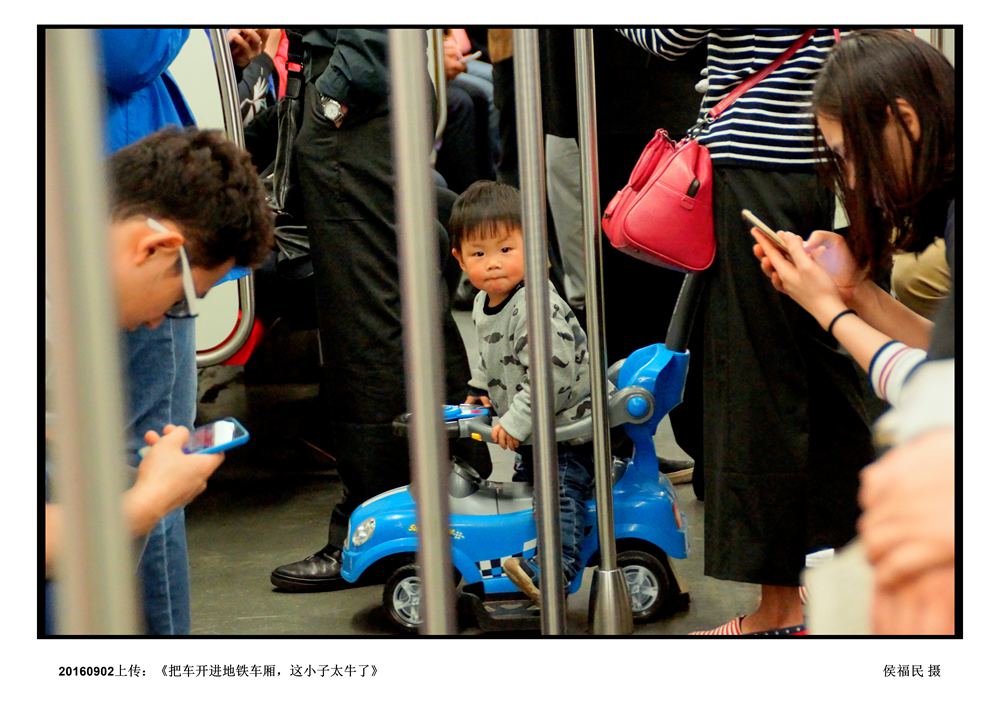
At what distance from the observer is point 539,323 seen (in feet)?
3.84

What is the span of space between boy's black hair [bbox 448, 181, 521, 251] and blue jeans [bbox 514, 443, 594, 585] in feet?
1.04

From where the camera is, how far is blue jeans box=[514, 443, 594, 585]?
4.86 feet

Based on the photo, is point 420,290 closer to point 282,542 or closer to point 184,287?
point 184,287

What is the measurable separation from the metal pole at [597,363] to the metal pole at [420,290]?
0.63 m

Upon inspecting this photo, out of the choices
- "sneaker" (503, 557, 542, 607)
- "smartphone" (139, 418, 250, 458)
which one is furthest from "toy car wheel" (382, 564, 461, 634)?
"smartphone" (139, 418, 250, 458)

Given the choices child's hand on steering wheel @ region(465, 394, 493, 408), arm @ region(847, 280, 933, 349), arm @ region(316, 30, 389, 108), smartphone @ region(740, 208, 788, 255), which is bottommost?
child's hand on steering wheel @ region(465, 394, 493, 408)

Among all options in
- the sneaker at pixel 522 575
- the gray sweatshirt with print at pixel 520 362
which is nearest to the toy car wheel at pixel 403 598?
the sneaker at pixel 522 575

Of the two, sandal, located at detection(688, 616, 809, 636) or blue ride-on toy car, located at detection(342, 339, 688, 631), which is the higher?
blue ride-on toy car, located at detection(342, 339, 688, 631)

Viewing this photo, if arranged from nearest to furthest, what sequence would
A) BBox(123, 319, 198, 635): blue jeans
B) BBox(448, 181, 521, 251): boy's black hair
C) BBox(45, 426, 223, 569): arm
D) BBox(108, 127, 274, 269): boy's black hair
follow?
1. BBox(45, 426, 223, 569): arm
2. BBox(108, 127, 274, 269): boy's black hair
3. BBox(123, 319, 198, 635): blue jeans
4. BBox(448, 181, 521, 251): boy's black hair

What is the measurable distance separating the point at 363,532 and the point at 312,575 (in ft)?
0.65

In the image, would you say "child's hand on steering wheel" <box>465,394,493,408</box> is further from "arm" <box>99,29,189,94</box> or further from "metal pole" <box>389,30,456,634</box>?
"metal pole" <box>389,30,456,634</box>

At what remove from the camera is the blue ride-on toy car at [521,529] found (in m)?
1.51

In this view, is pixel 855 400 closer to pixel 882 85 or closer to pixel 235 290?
pixel 882 85
